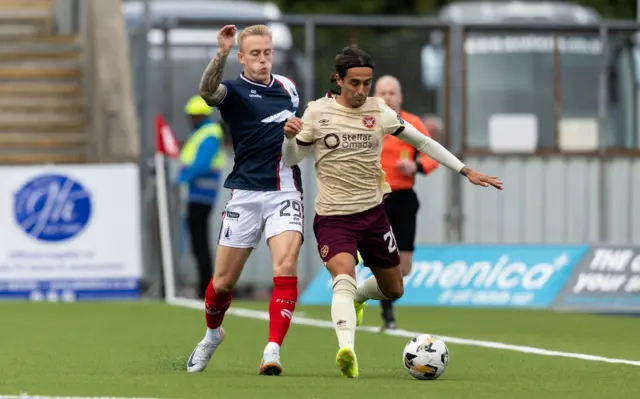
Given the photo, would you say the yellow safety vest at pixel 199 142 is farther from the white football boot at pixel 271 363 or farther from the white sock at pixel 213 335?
the white football boot at pixel 271 363

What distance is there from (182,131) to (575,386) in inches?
437

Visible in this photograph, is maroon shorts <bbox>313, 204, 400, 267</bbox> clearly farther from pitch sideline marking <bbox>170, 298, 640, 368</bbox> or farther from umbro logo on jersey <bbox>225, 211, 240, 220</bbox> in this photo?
pitch sideline marking <bbox>170, 298, 640, 368</bbox>

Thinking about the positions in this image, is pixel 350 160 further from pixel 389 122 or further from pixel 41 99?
pixel 41 99

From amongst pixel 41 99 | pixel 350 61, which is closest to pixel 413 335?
pixel 350 61

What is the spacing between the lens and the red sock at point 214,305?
34.8ft

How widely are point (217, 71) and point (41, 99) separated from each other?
12.4 metres

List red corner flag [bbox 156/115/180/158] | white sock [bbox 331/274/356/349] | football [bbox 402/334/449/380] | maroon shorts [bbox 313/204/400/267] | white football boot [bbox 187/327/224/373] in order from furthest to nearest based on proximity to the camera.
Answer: red corner flag [bbox 156/115/180/158], white football boot [bbox 187/327/224/373], maroon shorts [bbox 313/204/400/267], football [bbox 402/334/449/380], white sock [bbox 331/274/356/349]

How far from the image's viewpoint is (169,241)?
766 inches

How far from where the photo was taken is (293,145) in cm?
1023

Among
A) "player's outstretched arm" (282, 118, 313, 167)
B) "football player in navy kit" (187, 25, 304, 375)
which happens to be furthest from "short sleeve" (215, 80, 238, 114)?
"player's outstretched arm" (282, 118, 313, 167)

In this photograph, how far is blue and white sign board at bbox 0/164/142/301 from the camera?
18.8 metres

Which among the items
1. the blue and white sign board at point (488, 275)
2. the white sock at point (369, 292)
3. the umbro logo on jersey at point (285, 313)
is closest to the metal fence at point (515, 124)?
the blue and white sign board at point (488, 275)

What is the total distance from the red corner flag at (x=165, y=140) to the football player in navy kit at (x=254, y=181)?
841 cm

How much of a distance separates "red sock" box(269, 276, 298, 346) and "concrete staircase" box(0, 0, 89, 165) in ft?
37.6
